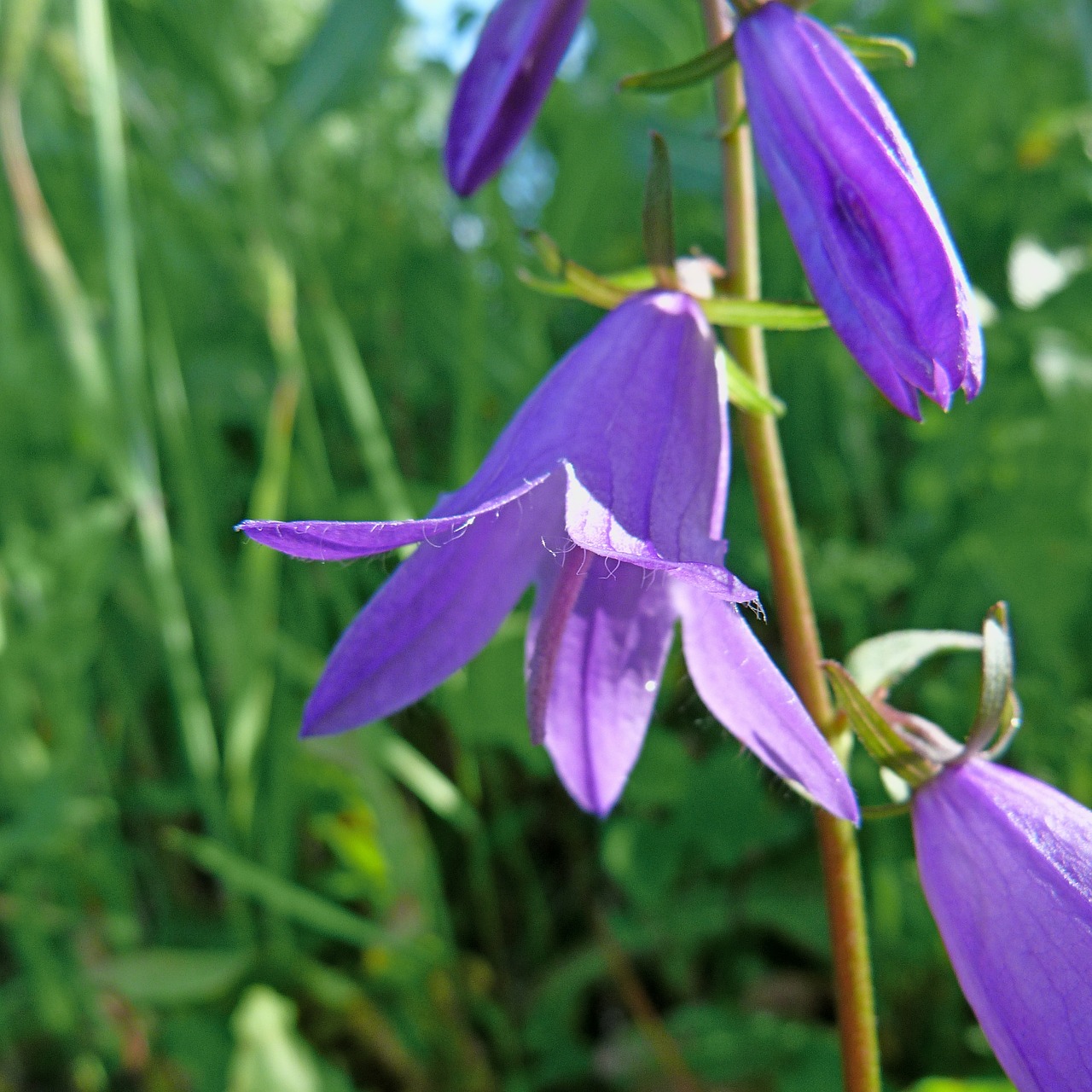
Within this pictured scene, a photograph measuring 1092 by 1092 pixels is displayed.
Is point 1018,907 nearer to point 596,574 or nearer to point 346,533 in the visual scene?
point 596,574

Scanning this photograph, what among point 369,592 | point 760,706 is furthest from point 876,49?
point 369,592

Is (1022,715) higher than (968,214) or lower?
lower

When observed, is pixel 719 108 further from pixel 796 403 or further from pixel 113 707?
pixel 113 707

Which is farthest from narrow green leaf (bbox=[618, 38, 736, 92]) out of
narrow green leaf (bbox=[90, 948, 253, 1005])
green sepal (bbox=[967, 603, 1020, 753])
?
narrow green leaf (bbox=[90, 948, 253, 1005])

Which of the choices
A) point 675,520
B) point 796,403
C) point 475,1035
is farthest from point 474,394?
point 675,520

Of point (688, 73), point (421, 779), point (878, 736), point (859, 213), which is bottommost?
point (421, 779)

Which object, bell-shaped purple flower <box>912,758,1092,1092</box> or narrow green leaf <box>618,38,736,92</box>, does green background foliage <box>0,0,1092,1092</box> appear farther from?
narrow green leaf <box>618,38,736,92</box>

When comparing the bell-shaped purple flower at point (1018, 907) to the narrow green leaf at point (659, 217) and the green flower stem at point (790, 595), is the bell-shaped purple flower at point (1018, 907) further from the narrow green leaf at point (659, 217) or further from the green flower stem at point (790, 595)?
the narrow green leaf at point (659, 217)
